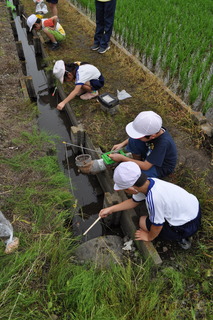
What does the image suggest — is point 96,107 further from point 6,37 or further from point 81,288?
point 6,37

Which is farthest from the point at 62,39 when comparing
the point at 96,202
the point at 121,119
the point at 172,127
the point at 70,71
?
the point at 96,202

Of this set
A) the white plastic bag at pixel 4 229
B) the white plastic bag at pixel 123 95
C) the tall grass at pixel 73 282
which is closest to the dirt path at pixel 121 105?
the white plastic bag at pixel 123 95

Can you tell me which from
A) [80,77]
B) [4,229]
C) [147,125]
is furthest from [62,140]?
[4,229]

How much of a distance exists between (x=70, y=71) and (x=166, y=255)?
144 inches

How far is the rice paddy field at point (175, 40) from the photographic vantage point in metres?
4.99

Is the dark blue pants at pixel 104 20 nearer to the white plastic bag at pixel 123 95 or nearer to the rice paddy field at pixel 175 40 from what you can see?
the rice paddy field at pixel 175 40

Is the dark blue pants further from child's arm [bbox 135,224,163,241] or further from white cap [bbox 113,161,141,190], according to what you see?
child's arm [bbox 135,224,163,241]

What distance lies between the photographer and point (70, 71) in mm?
4348

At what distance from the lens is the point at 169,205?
7.09 feet

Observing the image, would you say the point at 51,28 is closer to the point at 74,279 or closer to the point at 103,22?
the point at 103,22

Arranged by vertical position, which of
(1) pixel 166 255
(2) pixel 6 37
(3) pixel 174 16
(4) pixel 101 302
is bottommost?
(1) pixel 166 255

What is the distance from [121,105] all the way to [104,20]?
9.07ft

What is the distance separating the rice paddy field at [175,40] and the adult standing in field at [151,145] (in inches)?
79.4

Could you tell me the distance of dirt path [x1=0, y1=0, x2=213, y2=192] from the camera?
3.76m
